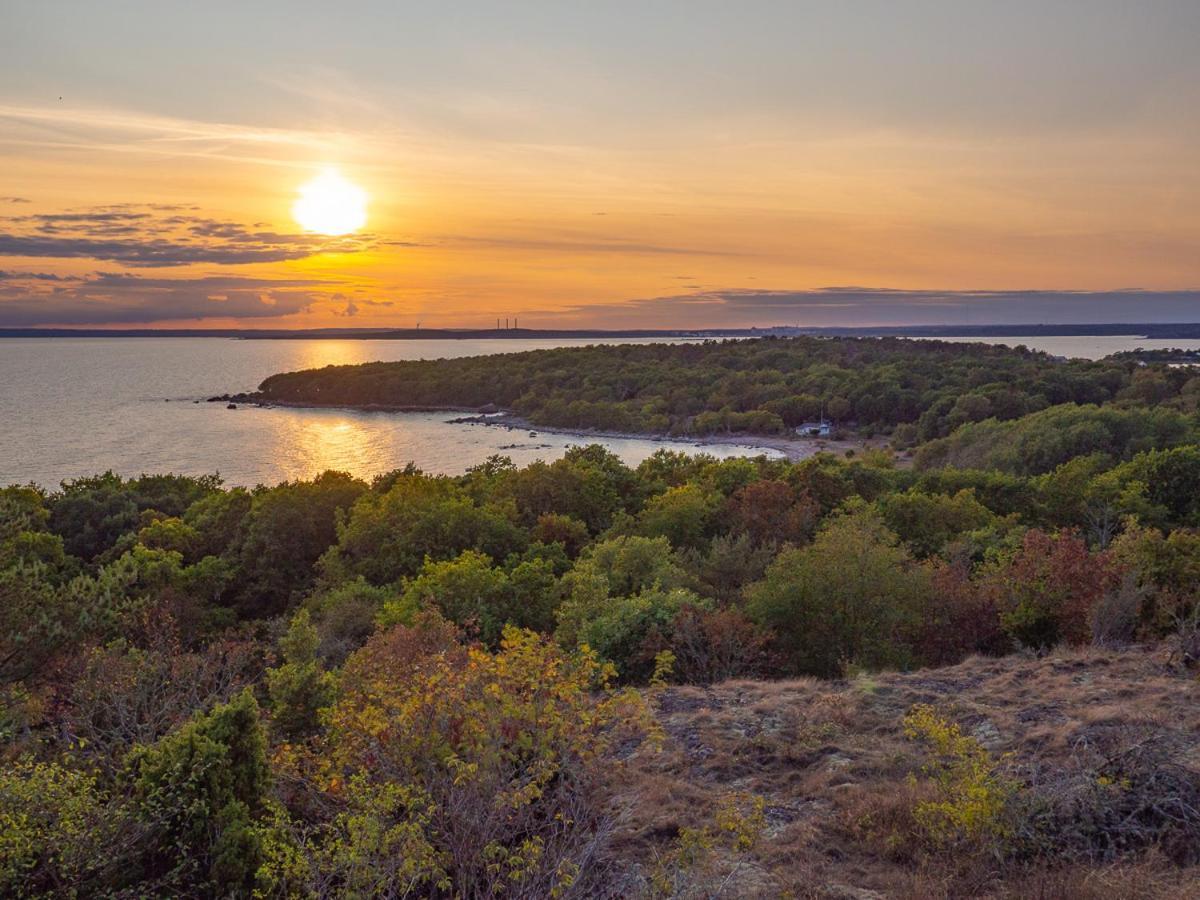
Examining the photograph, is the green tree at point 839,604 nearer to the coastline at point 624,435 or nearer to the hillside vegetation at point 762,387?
the coastline at point 624,435

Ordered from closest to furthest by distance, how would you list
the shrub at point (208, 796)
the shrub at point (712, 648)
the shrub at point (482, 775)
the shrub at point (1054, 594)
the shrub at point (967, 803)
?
the shrub at point (482, 775) → the shrub at point (967, 803) → the shrub at point (208, 796) → the shrub at point (712, 648) → the shrub at point (1054, 594)

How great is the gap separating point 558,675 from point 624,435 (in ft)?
387

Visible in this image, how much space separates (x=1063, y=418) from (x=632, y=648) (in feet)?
224

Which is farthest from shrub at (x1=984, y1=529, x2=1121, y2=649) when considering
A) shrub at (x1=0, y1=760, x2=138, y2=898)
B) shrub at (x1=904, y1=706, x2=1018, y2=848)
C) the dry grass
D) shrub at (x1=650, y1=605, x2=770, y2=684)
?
shrub at (x1=0, y1=760, x2=138, y2=898)

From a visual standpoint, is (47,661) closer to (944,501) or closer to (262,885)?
(262,885)

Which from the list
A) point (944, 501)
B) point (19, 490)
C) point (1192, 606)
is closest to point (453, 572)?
point (1192, 606)

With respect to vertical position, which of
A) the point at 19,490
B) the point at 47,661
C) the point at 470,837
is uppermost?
the point at 470,837

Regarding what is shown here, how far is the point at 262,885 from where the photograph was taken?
929 centimetres

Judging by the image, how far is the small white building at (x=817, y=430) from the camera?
4899 inches

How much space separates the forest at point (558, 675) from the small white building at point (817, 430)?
75222mm

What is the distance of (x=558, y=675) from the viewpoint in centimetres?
1152

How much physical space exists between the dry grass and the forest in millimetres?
82

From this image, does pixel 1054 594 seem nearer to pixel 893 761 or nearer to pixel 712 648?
pixel 712 648

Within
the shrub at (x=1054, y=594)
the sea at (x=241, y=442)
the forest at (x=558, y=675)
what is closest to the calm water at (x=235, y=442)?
the sea at (x=241, y=442)
